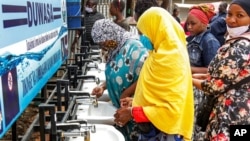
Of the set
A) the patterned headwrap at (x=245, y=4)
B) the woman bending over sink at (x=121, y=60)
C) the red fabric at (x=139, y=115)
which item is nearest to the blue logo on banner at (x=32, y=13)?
the woman bending over sink at (x=121, y=60)

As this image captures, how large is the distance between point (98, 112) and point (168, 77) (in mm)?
1036

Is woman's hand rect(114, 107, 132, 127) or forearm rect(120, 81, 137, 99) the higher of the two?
forearm rect(120, 81, 137, 99)

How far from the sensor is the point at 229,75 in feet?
6.62

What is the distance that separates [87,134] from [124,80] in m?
0.59

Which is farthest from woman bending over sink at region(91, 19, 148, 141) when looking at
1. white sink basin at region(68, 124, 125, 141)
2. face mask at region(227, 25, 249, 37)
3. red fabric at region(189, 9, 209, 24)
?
red fabric at region(189, 9, 209, 24)

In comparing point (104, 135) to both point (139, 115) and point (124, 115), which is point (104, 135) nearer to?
point (124, 115)

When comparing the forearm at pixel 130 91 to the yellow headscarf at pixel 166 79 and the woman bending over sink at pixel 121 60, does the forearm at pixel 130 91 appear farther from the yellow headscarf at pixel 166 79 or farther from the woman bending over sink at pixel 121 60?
the yellow headscarf at pixel 166 79

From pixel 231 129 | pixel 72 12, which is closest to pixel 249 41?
pixel 231 129

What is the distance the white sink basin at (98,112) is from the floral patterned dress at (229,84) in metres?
0.71

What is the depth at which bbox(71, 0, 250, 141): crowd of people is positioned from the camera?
178 cm

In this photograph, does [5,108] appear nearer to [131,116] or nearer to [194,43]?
[131,116]

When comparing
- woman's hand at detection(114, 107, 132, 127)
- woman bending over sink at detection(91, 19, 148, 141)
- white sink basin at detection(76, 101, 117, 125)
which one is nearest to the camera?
woman's hand at detection(114, 107, 132, 127)

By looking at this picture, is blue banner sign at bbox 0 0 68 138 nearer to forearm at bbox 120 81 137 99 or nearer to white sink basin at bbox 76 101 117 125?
white sink basin at bbox 76 101 117 125

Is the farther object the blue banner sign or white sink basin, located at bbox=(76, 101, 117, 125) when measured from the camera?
white sink basin, located at bbox=(76, 101, 117, 125)
